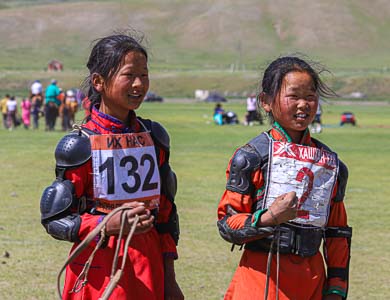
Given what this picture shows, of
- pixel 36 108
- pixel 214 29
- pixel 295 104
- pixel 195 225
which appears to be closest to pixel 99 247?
pixel 295 104

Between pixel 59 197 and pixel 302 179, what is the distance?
3.60ft

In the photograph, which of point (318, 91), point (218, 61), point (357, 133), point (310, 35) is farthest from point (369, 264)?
point (310, 35)

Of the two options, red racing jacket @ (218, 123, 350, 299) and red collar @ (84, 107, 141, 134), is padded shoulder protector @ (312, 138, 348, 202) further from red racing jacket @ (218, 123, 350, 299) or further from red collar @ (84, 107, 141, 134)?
red collar @ (84, 107, 141, 134)

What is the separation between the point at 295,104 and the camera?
4.53m

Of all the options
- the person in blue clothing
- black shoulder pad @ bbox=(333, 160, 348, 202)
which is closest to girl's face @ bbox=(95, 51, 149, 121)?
black shoulder pad @ bbox=(333, 160, 348, 202)

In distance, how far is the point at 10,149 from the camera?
24500 mm

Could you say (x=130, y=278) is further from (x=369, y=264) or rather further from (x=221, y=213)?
(x=369, y=264)

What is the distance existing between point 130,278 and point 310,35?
167 metres

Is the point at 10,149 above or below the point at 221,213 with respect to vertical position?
below

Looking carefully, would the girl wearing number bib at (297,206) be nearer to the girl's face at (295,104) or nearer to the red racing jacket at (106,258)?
the girl's face at (295,104)

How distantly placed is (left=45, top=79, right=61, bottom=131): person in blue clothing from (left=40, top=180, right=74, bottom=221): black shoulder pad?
1166 inches

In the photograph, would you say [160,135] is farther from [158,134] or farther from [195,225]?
[195,225]

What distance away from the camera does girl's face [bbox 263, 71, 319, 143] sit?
4.52 metres

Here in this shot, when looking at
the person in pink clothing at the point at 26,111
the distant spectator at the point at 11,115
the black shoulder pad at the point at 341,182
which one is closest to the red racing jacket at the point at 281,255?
the black shoulder pad at the point at 341,182
